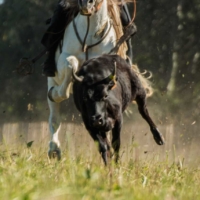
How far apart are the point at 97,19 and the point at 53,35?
33.4 inches

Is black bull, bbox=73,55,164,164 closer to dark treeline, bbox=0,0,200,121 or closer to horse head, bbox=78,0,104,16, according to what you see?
horse head, bbox=78,0,104,16

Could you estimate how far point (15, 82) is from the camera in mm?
26875

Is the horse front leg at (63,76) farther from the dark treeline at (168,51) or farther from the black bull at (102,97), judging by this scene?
the dark treeline at (168,51)

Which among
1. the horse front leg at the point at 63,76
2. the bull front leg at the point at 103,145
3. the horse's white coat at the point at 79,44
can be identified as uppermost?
the horse's white coat at the point at 79,44

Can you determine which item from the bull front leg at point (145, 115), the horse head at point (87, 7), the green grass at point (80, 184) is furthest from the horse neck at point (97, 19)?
the green grass at point (80, 184)

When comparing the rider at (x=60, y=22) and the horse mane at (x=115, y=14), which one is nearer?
the horse mane at (x=115, y=14)

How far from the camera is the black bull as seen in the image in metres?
9.86

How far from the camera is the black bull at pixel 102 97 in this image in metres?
9.86

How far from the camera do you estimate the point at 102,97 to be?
→ 9.92 meters

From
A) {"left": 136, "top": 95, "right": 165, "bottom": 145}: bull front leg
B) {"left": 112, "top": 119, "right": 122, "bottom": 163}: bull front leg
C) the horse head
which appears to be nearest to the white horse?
the horse head

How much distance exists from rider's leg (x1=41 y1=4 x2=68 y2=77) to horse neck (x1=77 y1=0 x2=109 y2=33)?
443 millimetres

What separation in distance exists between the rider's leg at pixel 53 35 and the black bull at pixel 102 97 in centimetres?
135

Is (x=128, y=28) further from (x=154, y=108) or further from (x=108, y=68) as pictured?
(x=154, y=108)

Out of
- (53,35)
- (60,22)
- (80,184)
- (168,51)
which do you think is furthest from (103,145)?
(168,51)
